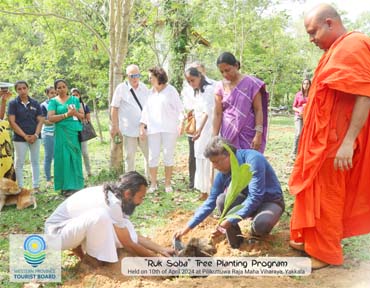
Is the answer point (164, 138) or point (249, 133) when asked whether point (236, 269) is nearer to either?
point (249, 133)

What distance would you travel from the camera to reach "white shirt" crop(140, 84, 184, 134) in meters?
5.51

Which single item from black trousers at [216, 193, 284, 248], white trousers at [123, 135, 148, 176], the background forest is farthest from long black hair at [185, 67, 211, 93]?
the background forest

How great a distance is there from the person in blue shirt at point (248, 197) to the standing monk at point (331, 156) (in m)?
0.30

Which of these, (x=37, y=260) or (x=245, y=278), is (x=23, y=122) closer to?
(x=37, y=260)

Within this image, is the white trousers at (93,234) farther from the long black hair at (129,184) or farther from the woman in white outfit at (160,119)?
the woman in white outfit at (160,119)

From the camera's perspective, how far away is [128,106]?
18.8 ft

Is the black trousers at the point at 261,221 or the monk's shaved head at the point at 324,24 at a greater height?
the monk's shaved head at the point at 324,24

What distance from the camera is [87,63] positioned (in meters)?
11.0

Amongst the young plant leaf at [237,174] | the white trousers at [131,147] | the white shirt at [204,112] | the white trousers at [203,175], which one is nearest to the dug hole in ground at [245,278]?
the young plant leaf at [237,174]

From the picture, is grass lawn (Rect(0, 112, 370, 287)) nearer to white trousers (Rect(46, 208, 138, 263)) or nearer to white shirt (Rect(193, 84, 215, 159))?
white trousers (Rect(46, 208, 138, 263))

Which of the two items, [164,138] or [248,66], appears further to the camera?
[248,66]

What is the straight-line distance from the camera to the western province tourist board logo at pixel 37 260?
3146 mm

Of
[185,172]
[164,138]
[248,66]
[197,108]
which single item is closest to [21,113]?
[164,138]

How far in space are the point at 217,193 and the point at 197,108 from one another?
88.5 inches
